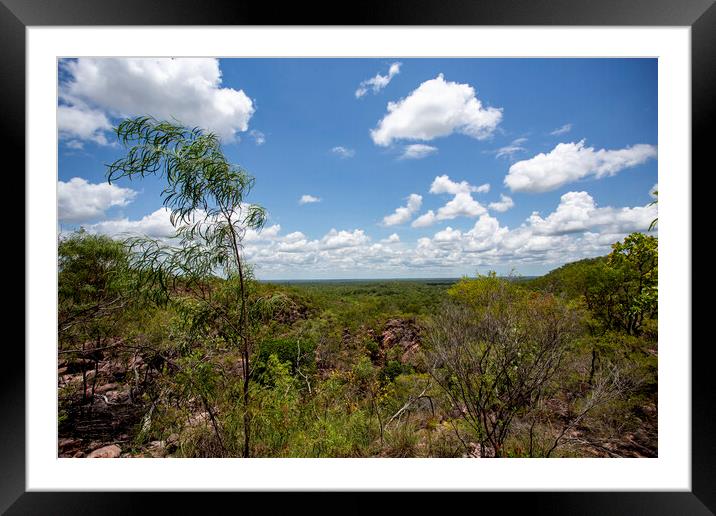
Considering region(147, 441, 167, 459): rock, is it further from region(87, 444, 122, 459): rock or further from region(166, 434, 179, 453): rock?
region(87, 444, 122, 459): rock

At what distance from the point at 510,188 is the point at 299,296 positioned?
79.6 inches

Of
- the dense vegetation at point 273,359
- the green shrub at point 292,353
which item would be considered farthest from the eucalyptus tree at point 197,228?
the green shrub at point 292,353

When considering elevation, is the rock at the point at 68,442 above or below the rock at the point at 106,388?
below

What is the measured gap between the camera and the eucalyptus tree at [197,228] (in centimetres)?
125

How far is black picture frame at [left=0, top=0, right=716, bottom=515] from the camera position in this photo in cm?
82

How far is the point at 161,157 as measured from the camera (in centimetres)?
126

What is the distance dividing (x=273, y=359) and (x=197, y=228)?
911 millimetres

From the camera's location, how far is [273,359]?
5.52ft

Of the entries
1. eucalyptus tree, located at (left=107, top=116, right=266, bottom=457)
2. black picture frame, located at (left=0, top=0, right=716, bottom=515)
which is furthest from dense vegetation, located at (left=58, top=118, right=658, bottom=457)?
black picture frame, located at (left=0, top=0, right=716, bottom=515)

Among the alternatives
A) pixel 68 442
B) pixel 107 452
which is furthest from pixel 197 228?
pixel 68 442
